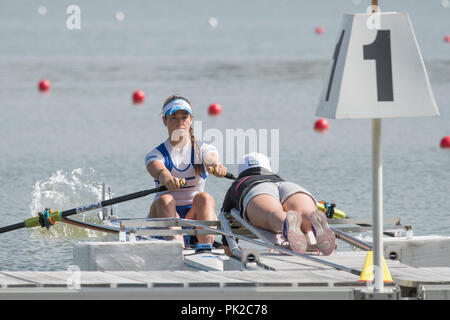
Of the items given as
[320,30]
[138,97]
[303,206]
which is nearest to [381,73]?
[303,206]

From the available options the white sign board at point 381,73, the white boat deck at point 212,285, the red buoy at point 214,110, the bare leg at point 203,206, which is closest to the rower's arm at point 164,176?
the bare leg at point 203,206

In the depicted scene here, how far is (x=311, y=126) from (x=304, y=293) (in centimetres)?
A: 1335

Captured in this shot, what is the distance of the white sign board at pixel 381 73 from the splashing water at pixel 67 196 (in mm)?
6527

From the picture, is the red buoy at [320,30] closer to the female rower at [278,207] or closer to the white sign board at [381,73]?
the female rower at [278,207]

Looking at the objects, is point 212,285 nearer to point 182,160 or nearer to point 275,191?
point 275,191

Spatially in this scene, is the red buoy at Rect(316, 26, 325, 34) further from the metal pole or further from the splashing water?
the metal pole

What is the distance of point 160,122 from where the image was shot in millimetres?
19844

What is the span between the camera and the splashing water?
1147 centimetres

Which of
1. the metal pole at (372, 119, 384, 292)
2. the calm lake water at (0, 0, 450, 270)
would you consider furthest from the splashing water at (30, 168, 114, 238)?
the metal pole at (372, 119, 384, 292)

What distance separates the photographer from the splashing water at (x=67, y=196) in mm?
11469

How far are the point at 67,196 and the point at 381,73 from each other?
844 cm

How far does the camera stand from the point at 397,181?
1430 centimetres

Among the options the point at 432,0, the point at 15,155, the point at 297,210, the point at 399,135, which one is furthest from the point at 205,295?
the point at 432,0

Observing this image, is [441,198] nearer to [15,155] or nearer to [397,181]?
[397,181]
